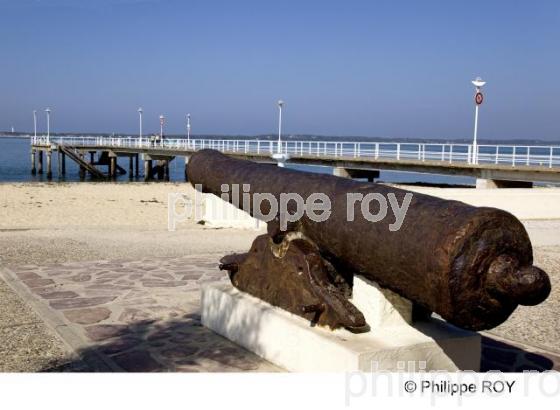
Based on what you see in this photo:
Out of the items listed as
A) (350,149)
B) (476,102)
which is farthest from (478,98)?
(350,149)

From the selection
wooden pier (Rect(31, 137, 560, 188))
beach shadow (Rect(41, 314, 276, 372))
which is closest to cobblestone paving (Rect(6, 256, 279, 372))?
beach shadow (Rect(41, 314, 276, 372))

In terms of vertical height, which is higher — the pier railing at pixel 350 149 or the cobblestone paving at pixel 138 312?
the pier railing at pixel 350 149

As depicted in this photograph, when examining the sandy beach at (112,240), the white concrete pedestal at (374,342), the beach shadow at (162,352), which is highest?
the white concrete pedestal at (374,342)

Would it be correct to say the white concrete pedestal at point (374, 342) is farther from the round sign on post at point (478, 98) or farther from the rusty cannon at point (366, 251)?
the round sign on post at point (478, 98)

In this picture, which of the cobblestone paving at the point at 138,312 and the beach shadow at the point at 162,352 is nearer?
the beach shadow at the point at 162,352

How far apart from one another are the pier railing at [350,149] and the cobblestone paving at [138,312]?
19.0m

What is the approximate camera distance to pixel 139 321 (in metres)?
6.04

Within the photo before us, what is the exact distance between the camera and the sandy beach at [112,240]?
18.5ft

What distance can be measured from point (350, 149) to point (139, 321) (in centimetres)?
3071

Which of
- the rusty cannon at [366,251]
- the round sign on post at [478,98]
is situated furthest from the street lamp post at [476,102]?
the rusty cannon at [366,251]

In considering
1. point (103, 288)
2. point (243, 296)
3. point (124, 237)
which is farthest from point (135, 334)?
point (124, 237)

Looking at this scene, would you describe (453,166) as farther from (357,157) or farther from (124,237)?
(124,237)

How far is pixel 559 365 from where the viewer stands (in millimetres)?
5074

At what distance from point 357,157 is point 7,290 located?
28.1 m
